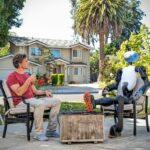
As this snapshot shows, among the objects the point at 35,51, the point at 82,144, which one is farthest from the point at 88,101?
the point at 35,51

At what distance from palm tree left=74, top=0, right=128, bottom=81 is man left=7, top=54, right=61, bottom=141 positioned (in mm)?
41809

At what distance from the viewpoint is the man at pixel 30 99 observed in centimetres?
656

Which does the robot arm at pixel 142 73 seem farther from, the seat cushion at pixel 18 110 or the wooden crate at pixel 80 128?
the seat cushion at pixel 18 110

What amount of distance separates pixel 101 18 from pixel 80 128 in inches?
1690

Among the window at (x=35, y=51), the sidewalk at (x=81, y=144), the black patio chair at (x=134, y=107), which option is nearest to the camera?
the sidewalk at (x=81, y=144)

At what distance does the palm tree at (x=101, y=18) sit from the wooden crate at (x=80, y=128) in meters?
42.3

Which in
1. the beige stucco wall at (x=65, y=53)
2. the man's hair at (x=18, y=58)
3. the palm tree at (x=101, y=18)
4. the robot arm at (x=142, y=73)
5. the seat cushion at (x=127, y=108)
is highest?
the palm tree at (x=101, y=18)

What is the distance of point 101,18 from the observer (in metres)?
48.5

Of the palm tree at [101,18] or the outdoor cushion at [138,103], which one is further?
the palm tree at [101,18]

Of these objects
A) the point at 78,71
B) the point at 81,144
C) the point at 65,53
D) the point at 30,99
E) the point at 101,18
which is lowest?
the point at 81,144

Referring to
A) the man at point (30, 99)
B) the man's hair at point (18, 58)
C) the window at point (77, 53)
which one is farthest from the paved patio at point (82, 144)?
the window at point (77, 53)

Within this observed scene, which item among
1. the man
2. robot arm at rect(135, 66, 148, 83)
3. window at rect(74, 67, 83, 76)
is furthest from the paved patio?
window at rect(74, 67, 83, 76)

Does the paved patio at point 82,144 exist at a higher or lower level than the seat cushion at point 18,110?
lower

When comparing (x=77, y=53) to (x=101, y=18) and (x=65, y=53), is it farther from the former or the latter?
(x=101, y=18)
